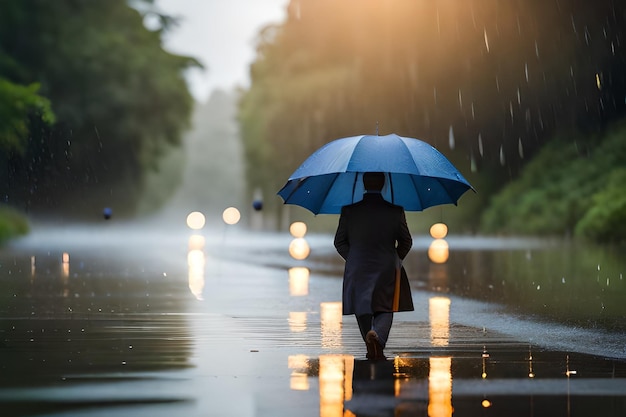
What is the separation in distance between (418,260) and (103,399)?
19.7 m

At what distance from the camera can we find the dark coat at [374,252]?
9641 millimetres

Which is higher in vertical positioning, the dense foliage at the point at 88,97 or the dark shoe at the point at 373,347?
the dense foliage at the point at 88,97

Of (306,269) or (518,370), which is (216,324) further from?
(306,269)

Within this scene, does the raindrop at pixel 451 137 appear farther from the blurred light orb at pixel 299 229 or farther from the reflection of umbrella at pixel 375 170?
the reflection of umbrella at pixel 375 170

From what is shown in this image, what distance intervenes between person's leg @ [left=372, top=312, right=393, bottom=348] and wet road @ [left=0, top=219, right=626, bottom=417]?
24 cm

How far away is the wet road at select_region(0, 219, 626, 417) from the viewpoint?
743cm

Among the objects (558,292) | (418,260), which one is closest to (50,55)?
(418,260)

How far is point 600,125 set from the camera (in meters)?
46.2

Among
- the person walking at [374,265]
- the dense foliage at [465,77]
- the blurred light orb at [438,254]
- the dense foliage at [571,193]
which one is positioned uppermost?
the dense foliage at [465,77]

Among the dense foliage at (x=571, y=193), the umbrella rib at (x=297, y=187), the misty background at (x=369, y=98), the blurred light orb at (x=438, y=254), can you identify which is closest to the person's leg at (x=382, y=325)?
the umbrella rib at (x=297, y=187)

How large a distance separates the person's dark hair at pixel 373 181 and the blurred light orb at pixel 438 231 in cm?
3704

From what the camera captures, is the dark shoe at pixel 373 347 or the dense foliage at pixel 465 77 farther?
the dense foliage at pixel 465 77

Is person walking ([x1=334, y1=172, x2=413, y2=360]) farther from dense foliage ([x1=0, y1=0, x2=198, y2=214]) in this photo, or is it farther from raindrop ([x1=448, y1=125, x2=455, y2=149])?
raindrop ([x1=448, y1=125, x2=455, y2=149])

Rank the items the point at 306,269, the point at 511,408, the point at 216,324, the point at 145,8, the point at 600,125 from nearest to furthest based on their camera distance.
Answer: the point at 511,408
the point at 216,324
the point at 306,269
the point at 600,125
the point at 145,8
